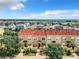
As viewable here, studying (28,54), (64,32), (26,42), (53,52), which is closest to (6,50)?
(28,54)

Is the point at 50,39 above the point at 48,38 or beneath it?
beneath

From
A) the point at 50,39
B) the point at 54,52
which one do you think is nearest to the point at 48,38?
the point at 50,39

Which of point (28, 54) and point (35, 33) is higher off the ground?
point (35, 33)

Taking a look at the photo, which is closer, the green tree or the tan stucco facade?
the green tree

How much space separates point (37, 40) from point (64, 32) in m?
6.12

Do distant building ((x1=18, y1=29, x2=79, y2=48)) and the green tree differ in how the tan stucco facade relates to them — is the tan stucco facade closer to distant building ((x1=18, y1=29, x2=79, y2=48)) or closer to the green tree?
distant building ((x1=18, y1=29, x2=79, y2=48))

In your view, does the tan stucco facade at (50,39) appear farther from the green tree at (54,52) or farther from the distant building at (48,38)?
the green tree at (54,52)

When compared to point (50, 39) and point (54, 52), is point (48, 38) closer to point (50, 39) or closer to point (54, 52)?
point (50, 39)

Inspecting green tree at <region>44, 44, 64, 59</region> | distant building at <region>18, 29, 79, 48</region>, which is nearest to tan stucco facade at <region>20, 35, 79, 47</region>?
distant building at <region>18, 29, 79, 48</region>

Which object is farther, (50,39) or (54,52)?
(50,39)

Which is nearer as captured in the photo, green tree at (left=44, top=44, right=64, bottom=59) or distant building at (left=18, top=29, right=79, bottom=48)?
green tree at (left=44, top=44, right=64, bottom=59)

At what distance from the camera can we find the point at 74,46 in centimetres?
3831

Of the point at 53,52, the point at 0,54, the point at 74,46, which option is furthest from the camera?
the point at 74,46

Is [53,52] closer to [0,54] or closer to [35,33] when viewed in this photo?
[0,54]
